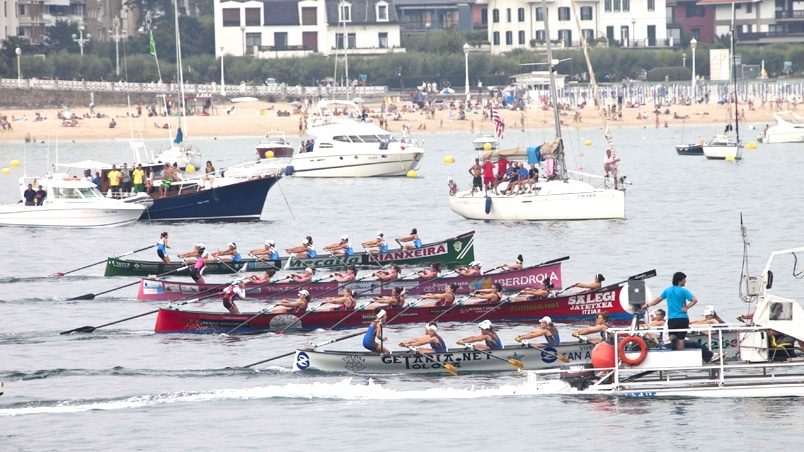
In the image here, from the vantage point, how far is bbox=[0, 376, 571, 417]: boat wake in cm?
3297

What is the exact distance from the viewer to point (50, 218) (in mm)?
63781

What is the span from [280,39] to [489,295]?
11676cm

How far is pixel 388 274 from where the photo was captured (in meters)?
44.6

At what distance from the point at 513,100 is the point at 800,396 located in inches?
4553

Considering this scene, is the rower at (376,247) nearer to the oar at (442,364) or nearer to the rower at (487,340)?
the oar at (442,364)

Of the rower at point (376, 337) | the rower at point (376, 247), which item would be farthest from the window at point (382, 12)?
the rower at point (376, 337)

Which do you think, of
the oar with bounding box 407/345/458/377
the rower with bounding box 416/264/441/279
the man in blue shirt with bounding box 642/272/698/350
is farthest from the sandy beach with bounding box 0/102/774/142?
the man in blue shirt with bounding box 642/272/698/350

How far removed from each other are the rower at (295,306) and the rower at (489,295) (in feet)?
13.8

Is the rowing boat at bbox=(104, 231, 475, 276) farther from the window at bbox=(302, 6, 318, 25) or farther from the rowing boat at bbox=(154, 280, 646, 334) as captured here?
the window at bbox=(302, 6, 318, 25)

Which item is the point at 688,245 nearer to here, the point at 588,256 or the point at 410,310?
the point at 588,256

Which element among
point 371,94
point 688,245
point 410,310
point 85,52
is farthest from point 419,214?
point 85,52

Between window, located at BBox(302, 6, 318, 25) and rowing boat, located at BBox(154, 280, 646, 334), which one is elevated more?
window, located at BBox(302, 6, 318, 25)

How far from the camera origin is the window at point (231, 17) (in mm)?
152625

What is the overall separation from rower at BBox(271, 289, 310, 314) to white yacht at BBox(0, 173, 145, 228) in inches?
982
